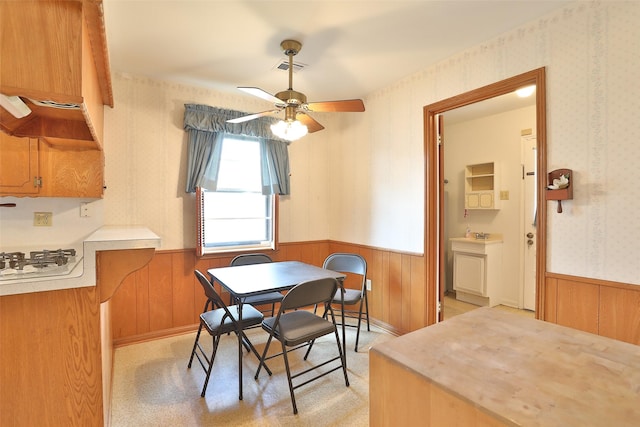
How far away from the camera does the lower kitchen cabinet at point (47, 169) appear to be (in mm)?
2180

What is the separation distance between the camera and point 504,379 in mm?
823

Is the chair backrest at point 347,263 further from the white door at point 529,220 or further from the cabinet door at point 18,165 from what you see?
the cabinet door at point 18,165

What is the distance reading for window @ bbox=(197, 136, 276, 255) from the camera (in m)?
3.37

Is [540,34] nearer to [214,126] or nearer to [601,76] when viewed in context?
[601,76]

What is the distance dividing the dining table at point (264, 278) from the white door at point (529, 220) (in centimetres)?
276

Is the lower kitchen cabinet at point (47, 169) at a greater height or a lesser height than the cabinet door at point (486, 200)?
greater

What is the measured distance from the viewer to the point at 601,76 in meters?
1.83

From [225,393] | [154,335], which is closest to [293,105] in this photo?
[225,393]

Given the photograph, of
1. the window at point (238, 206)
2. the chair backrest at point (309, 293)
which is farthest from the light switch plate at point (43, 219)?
the chair backrest at point (309, 293)

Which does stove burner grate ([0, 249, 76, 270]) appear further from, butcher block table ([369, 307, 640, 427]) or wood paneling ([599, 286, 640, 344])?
wood paneling ([599, 286, 640, 344])

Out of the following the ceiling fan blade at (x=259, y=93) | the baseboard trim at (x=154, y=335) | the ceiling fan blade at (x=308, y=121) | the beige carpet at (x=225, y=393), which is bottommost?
the beige carpet at (x=225, y=393)

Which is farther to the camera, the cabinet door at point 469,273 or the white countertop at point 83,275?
the cabinet door at point 469,273

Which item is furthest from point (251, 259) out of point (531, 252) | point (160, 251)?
point (531, 252)

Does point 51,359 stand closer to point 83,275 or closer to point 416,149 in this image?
point 83,275
